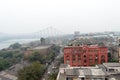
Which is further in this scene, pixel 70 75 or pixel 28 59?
pixel 28 59

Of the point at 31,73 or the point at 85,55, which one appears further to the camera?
the point at 85,55

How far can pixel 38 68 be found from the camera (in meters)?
13.5

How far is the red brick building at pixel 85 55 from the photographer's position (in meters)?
16.8

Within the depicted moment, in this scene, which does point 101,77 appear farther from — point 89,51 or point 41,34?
point 41,34

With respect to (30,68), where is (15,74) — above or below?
below

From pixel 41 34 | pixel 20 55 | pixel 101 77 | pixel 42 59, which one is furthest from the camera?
pixel 41 34

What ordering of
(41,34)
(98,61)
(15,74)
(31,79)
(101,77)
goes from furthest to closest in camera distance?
(41,34), (15,74), (98,61), (31,79), (101,77)

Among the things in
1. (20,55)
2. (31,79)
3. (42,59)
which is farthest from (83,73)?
(20,55)

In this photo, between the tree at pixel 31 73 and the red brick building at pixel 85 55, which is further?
the red brick building at pixel 85 55

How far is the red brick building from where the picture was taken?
16.8 meters

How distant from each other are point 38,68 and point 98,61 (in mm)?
5051

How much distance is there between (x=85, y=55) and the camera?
1694cm

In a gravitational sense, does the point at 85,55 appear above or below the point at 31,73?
above

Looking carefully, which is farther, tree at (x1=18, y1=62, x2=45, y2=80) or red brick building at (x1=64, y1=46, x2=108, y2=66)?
red brick building at (x1=64, y1=46, x2=108, y2=66)
